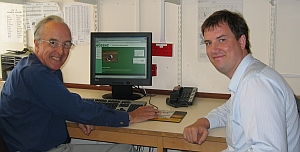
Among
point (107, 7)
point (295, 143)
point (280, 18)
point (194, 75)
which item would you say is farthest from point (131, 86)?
point (295, 143)

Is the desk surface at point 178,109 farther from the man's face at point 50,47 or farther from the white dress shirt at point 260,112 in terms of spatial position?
the man's face at point 50,47

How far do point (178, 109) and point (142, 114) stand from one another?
1.05 ft

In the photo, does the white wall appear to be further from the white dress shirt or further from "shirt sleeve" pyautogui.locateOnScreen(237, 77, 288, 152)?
"shirt sleeve" pyautogui.locateOnScreen(237, 77, 288, 152)

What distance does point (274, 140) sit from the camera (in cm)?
126

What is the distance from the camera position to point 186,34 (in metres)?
2.64

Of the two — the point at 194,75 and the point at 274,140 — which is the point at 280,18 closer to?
the point at 194,75

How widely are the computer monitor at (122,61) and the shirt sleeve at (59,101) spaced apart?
0.67 meters

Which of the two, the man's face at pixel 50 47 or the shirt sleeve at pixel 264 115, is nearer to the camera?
the shirt sleeve at pixel 264 115

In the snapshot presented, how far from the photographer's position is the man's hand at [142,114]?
2068mm

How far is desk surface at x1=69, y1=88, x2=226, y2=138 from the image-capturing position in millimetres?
1930

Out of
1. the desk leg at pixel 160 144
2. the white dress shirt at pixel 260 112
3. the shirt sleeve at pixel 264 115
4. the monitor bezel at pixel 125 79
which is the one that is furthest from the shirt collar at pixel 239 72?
the monitor bezel at pixel 125 79

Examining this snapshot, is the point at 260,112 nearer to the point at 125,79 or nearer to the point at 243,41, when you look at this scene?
the point at 243,41

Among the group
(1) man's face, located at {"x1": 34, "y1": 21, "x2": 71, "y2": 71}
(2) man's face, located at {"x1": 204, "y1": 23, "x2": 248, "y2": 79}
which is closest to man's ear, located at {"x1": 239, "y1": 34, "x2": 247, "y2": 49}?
(2) man's face, located at {"x1": 204, "y1": 23, "x2": 248, "y2": 79}

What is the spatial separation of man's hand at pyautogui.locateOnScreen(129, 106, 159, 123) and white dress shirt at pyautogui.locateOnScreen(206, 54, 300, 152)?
2.04 ft
